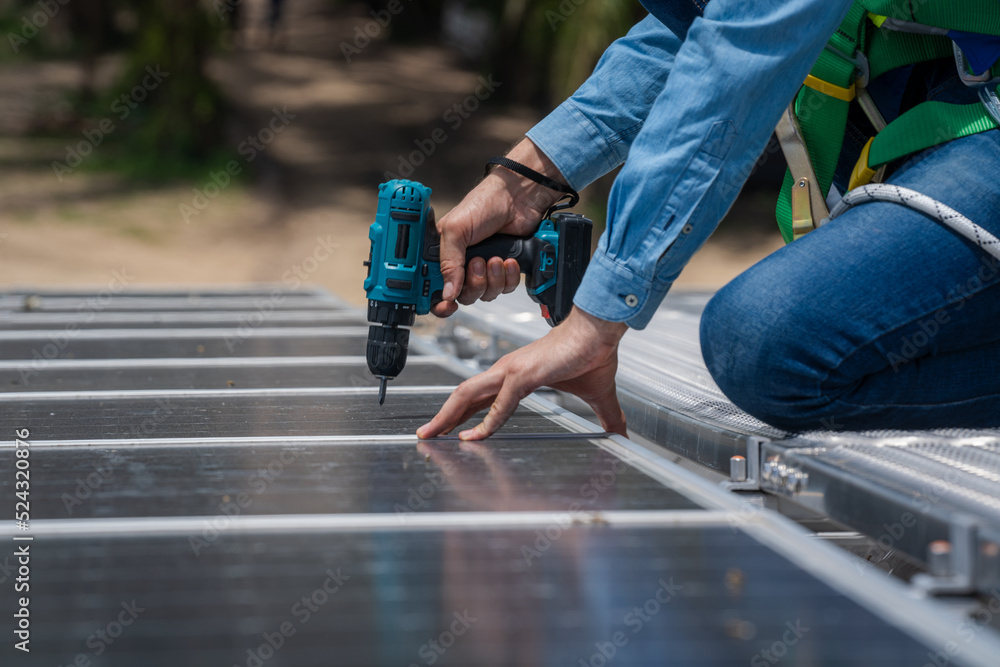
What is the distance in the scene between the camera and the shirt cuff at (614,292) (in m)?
1.81

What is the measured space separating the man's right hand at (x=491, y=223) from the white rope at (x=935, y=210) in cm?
74

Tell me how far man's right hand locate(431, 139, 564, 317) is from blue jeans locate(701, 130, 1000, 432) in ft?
1.85

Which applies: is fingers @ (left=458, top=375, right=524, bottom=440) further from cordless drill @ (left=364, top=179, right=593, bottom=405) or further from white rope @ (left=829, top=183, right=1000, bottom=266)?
white rope @ (left=829, top=183, right=1000, bottom=266)

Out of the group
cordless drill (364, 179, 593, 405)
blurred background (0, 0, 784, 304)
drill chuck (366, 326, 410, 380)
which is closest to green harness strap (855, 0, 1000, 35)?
cordless drill (364, 179, 593, 405)

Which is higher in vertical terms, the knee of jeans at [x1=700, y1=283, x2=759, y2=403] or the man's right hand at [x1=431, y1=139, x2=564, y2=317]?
the man's right hand at [x1=431, y1=139, x2=564, y2=317]

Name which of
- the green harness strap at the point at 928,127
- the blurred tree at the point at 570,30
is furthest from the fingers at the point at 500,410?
the blurred tree at the point at 570,30

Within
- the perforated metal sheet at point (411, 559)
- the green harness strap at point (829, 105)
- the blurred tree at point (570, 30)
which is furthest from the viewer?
the blurred tree at point (570, 30)

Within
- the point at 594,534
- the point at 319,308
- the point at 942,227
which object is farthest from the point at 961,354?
the point at 319,308

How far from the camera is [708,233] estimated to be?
1.86 meters

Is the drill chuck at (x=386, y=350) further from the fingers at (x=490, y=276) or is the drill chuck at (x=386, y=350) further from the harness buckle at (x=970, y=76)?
the harness buckle at (x=970, y=76)

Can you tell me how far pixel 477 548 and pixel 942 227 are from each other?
114 centimetres

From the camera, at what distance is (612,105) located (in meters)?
2.35

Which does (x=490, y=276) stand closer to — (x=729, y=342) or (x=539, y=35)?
A: (x=729, y=342)

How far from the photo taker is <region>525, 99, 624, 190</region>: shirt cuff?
7.74ft
